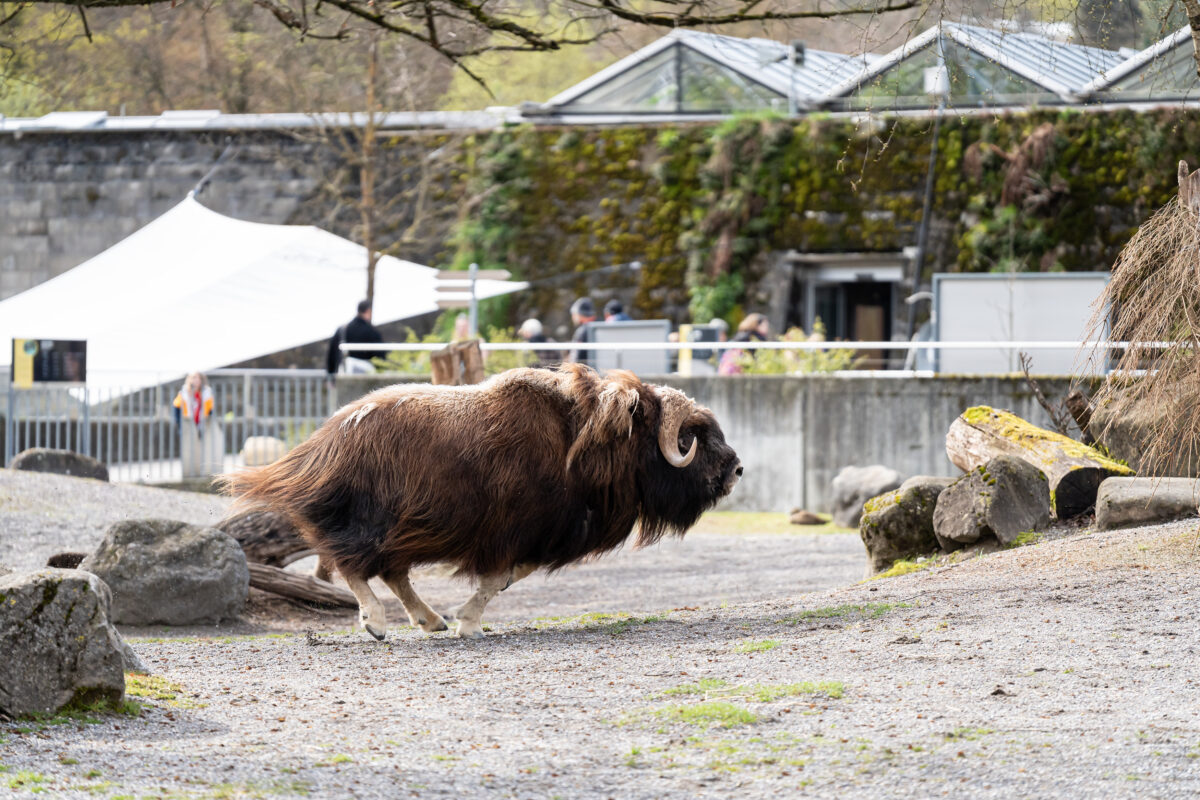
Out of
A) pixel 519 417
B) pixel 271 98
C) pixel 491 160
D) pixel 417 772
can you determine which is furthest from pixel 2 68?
pixel 271 98

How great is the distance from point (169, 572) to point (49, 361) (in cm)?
931

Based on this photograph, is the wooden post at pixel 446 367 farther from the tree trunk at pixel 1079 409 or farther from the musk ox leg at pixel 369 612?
the musk ox leg at pixel 369 612

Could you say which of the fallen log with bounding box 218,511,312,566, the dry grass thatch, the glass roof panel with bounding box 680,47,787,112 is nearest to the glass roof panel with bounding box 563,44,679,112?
the glass roof panel with bounding box 680,47,787,112

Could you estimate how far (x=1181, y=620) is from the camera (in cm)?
714

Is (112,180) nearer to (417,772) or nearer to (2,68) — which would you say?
(2,68)

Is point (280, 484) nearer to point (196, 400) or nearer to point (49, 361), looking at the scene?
point (196, 400)

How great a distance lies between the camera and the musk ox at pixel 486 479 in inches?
321

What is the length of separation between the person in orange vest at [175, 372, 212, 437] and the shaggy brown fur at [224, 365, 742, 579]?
32.2 ft

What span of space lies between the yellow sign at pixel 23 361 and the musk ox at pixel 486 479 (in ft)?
35.2

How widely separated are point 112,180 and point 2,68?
17.4 meters

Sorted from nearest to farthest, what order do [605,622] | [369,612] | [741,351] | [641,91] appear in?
1. [369,612]
2. [605,622]
3. [741,351]
4. [641,91]

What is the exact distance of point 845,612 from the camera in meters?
8.14

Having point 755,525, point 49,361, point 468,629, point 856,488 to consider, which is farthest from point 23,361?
point 468,629

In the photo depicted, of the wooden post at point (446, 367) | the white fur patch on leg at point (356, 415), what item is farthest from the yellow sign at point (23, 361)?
the white fur patch on leg at point (356, 415)
